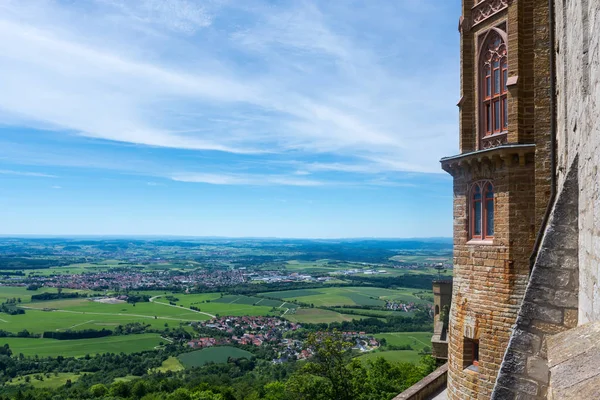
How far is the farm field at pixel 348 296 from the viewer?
379ft

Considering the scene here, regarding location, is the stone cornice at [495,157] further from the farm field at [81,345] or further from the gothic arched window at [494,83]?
the farm field at [81,345]

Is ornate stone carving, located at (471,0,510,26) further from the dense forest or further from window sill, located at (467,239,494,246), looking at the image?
the dense forest

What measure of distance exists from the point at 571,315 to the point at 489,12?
7.66 m

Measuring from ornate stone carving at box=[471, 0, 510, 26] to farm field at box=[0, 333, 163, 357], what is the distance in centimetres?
7263

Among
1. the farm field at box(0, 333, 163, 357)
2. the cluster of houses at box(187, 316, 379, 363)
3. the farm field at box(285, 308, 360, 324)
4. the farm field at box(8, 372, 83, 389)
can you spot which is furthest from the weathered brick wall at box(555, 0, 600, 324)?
the farm field at box(285, 308, 360, 324)

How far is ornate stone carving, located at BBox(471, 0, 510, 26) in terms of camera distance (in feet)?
31.6

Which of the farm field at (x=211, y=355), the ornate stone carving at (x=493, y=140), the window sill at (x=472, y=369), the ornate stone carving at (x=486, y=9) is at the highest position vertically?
the ornate stone carving at (x=486, y=9)

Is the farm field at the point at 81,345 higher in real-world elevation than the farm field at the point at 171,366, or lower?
lower

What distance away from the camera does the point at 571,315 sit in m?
4.26

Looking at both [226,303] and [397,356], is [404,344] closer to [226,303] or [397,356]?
[397,356]

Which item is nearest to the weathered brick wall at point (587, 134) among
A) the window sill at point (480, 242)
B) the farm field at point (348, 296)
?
the window sill at point (480, 242)

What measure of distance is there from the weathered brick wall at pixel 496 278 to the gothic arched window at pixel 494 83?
101cm

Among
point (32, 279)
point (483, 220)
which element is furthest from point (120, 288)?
point (483, 220)

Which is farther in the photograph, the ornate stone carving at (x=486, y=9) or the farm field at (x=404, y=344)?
the farm field at (x=404, y=344)
